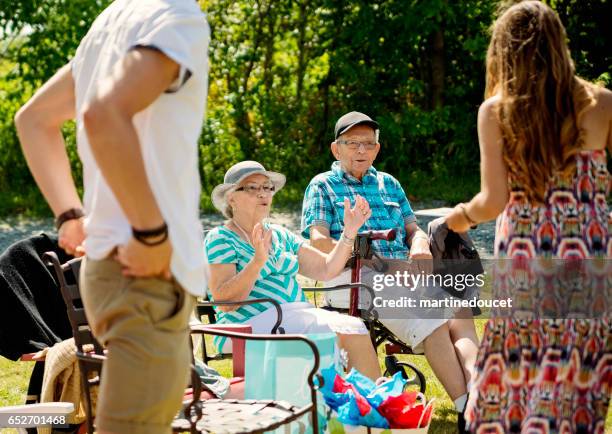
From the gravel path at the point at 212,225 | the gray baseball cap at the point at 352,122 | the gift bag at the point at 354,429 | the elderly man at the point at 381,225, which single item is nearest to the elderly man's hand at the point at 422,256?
the elderly man at the point at 381,225

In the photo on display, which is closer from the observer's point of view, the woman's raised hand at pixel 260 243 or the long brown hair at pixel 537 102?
the long brown hair at pixel 537 102

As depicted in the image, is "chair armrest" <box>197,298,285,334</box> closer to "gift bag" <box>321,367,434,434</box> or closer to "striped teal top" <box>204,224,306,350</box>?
"striped teal top" <box>204,224,306,350</box>

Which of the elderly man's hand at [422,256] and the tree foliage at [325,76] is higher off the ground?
the tree foliage at [325,76]

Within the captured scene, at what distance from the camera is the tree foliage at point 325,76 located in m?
11.4

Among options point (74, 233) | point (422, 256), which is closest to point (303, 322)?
point (422, 256)

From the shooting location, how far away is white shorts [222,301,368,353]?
160 inches

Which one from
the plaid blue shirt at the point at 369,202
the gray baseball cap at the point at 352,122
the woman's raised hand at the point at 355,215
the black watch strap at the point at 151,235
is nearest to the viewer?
the black watch strap at the point at 151,235

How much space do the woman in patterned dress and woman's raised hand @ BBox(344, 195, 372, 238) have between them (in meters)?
1.36

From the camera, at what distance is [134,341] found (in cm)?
197

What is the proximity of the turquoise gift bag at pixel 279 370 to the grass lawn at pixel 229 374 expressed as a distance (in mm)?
1086

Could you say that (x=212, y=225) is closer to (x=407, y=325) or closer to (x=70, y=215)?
(x=407, y=325)

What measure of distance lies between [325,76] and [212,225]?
3.03m

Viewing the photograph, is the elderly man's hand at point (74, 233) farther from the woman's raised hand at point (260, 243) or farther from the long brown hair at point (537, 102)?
the woman's raised hand at point (260, 243)

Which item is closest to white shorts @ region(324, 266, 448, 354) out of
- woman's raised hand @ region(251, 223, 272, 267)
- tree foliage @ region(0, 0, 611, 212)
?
woman's raised hand @ region(251, 223, 272, 267)
